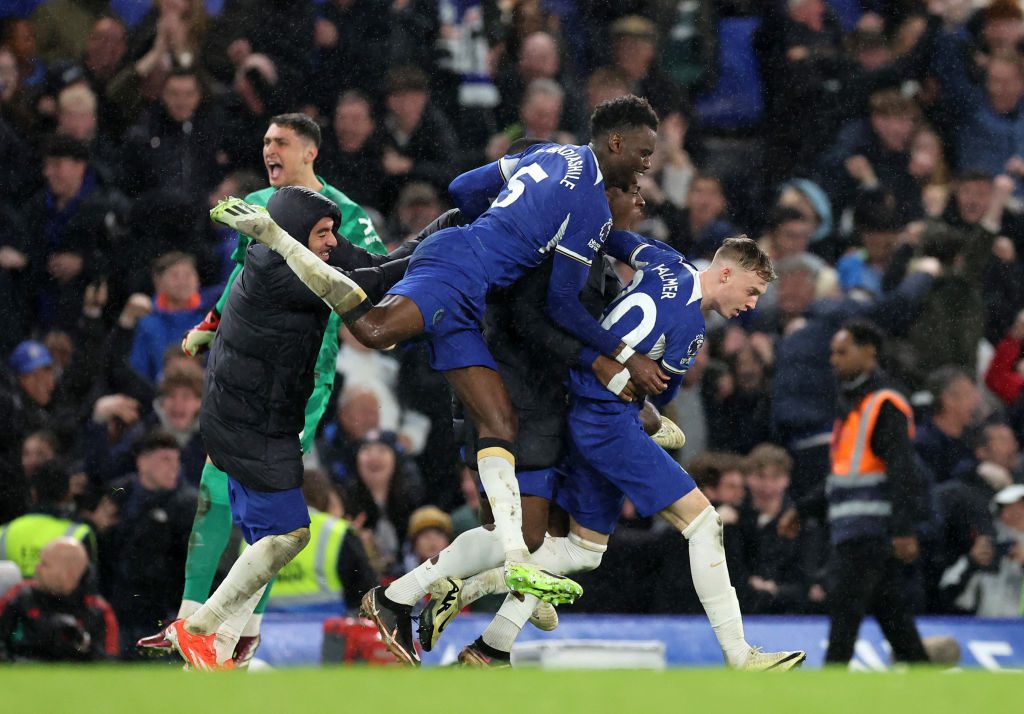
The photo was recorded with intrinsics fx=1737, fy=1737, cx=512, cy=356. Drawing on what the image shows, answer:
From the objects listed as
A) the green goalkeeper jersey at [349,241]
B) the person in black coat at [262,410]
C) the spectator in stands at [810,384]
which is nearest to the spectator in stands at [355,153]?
the spectator in stands at [810,384]

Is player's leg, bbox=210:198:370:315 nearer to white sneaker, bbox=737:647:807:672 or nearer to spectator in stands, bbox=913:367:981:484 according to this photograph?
white sneaker, bbox=737:647:807:672

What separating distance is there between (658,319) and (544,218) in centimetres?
64

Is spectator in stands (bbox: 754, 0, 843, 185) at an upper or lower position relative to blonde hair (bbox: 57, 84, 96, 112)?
upper

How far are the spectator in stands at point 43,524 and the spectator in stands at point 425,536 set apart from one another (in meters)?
1.71

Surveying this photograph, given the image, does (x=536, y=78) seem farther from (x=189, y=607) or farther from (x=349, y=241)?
(x=189, y=607)

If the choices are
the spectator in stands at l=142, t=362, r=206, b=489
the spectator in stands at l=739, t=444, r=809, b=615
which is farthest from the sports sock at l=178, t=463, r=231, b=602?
the spectator in stands at l=739, t=444, r=809, b=615

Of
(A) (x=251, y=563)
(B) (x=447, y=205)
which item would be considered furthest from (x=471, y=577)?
(B) (x=447, y=205)

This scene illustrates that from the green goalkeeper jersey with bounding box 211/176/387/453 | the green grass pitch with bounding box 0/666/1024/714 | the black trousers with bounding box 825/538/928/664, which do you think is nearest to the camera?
Result: the green grass pitch with bounding box 0/666/1024/714

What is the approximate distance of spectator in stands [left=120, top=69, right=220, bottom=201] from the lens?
11.1 meters

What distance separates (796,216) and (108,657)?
5094 millimetres

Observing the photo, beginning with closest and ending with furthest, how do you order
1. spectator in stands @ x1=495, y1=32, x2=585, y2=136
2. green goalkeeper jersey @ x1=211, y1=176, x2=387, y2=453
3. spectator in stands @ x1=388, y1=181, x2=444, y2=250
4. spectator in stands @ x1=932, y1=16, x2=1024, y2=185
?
green goalkeeper jersey @ x1=211, y1=176, x2=387, y2=453, spectator in stands @ x1=388, y1=181, x2=444, y2=250, spectator in stands @ x1=495, y1=32, x2=585, y2=136, spectator in stands @ x1=932, y1=16, x2=1024, y2=185

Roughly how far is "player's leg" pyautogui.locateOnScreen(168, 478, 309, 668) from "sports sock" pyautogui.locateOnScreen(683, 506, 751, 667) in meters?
1.59

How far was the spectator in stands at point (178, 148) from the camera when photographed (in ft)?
36.6

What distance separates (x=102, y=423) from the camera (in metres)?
10.3
